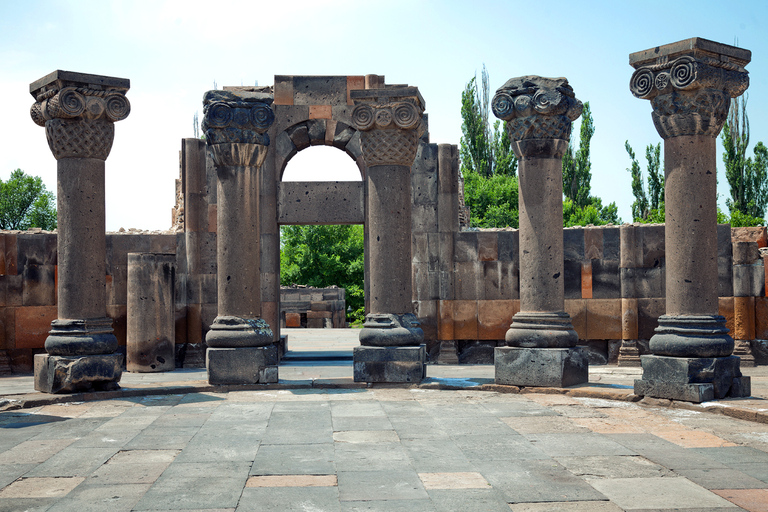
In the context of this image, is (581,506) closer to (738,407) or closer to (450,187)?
(738,407)

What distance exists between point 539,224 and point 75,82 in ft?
20.9

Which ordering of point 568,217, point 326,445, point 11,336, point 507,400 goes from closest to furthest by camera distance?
point 326,445
point 507,400
point 11,336
point 568,217

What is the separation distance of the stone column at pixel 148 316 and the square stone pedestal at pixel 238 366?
3395 millimetres

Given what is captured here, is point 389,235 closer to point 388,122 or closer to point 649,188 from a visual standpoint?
point 388,122

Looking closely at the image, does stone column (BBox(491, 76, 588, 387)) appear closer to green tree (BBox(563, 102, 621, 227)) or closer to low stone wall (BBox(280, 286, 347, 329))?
low stone wall (BBox(280, 286, 347, 329))

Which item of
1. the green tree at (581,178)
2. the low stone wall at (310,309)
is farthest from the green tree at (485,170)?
the low stone wall at (310,309)

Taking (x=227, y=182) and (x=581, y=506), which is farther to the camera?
(x=227, y=182)

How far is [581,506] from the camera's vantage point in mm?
4566

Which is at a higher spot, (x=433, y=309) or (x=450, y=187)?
(x=450, y=187)

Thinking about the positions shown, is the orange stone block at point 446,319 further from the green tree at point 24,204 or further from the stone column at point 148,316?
the green tree at point 24,204

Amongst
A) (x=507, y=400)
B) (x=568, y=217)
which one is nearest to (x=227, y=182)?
(x=507, y=400)

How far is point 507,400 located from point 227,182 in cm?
483

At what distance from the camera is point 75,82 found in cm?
965

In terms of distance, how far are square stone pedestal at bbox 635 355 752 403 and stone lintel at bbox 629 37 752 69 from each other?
3.46 m
